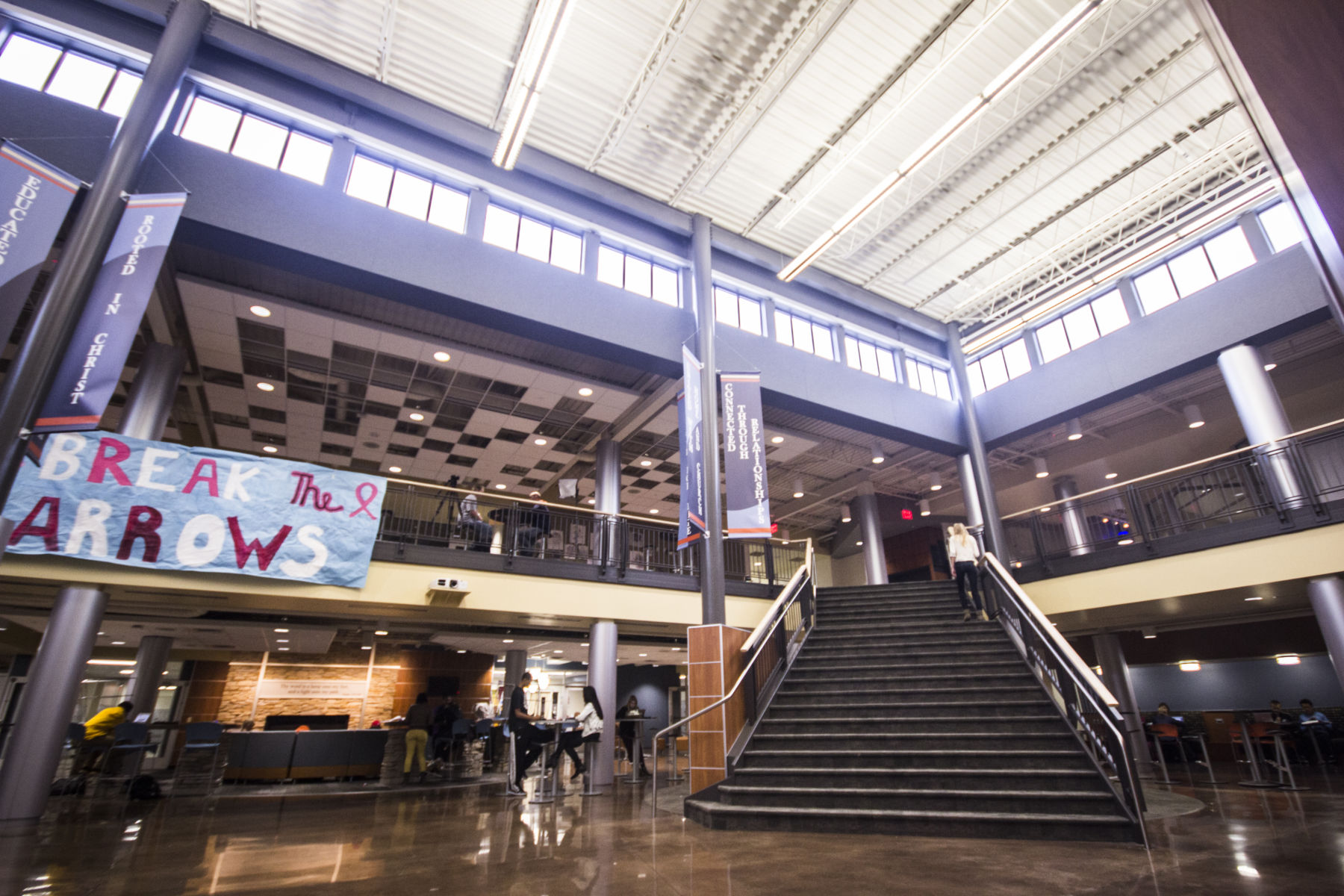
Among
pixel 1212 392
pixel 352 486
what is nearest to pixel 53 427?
pixel 352 486

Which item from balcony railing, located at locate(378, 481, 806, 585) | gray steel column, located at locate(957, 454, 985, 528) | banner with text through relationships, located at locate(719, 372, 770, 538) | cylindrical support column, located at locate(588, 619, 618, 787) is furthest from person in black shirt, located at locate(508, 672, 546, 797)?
gray steel column, located at locate(957, 454, 985, 528)

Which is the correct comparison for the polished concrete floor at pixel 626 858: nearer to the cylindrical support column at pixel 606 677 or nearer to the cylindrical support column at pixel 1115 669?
the cylindrical support column at pixel 606 677

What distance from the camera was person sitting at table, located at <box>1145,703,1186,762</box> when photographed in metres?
12.4

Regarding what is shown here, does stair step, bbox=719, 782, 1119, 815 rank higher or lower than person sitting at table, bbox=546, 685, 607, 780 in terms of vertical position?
lower

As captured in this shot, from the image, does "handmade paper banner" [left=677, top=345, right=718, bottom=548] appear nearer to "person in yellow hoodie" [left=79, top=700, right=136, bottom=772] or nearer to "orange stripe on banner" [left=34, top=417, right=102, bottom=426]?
"orange stripe on banner" [left=34, top=417, right=102, bottom=426]

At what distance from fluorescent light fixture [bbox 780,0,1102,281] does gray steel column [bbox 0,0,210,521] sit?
10031 mm

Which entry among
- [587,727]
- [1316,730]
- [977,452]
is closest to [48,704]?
[587,727]

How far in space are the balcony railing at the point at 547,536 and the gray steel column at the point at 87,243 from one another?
15.0 ft

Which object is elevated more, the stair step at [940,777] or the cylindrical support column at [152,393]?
the cylindrical support column at [152,393]

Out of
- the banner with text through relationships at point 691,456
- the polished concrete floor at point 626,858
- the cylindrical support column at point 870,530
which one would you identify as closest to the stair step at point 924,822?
the polished concrete floor at point 626,858

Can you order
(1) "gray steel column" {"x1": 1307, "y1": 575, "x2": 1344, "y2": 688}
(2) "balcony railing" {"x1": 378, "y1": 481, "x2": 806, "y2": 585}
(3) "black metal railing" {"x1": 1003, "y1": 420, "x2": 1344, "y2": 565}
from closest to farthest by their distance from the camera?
(1) "gray steel column" {"x1": 1307, "y1": 575, "x2": 1344, "y2": 688} → (3) "black metal railing" {"x1": 1003, "y1": 420, "x2": 1344, "y2": 565} → (2) "balcony railing" {"x1": 378, "y1": 481, "x2": 806, "y2": 585}

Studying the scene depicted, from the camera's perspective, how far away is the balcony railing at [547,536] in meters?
11.6

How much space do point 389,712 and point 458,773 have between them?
6.33m

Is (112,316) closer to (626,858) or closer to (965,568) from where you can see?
(626,858)
